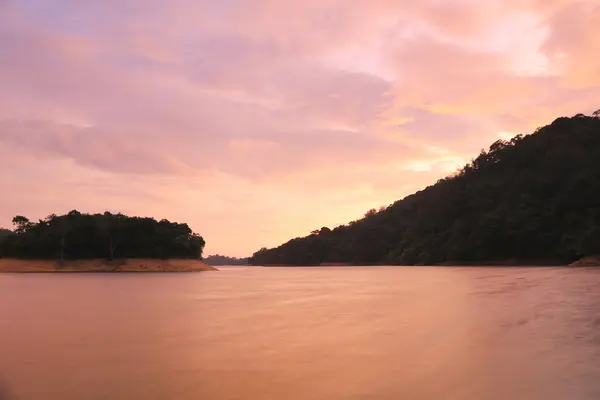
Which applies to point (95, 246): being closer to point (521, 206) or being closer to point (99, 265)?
point (99, 265)

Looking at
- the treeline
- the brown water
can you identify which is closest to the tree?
the treeline

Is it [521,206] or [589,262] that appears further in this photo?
[521,206]

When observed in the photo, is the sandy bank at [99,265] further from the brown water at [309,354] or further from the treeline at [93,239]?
the brown water at [309,354]

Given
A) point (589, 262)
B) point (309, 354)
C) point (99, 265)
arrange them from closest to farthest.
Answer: point (309, 354), point (589, 262), point (99, 265)

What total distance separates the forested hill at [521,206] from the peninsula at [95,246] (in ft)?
234

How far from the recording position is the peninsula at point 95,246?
10525 cm

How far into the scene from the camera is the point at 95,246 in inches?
4432

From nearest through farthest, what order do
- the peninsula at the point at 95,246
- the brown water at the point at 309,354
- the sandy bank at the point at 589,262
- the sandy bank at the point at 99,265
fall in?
the brown water at the point at 309,354 < the sandy bank at the point at 589,262 < the sandy bank at the point at 99,265 < the peninsula at the point at 95,246

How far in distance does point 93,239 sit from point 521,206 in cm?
10050

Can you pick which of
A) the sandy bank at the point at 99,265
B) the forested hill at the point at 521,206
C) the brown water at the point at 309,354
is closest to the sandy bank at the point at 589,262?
the forested hill at the point at 521,206

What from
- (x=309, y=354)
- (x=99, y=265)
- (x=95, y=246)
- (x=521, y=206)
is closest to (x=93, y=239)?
(x=95, y=246)

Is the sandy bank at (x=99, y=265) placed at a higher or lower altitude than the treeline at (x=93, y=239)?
lower

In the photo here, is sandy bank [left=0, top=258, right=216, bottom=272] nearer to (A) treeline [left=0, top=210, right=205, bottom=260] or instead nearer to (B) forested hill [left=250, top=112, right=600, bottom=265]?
(A) treeline [left=0, top=210, right=205, bottom=260]

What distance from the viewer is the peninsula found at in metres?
105
